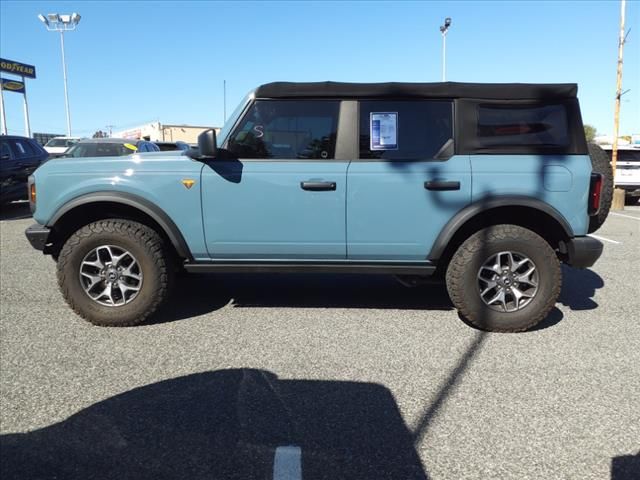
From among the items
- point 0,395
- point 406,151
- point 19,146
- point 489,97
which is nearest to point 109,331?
point 0,395

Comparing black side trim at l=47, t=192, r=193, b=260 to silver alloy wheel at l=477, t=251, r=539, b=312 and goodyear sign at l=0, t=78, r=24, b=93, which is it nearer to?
silver alloy wheel at l=477, t=251, r=539, b=312

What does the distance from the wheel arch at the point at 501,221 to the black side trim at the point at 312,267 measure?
0.18m

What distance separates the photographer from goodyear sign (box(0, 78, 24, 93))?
32500 millimetres

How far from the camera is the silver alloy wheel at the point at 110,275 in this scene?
394 cm

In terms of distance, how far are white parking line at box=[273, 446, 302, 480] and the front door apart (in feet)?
6.11

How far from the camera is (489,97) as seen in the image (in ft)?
12.7

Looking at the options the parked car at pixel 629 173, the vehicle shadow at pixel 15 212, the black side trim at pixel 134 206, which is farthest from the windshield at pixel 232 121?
the parked car at pixel 629 173

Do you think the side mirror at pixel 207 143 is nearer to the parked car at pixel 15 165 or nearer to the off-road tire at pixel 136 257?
the off-road tire at pixel 136 257

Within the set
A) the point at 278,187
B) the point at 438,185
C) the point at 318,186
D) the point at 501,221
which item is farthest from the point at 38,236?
the point at 501,221

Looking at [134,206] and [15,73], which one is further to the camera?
[15,73]

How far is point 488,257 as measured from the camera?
383 centimetres

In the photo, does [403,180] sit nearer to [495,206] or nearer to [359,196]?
[359,196]

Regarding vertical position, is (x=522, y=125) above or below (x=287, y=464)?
above

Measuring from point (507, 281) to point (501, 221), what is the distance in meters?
0.51
